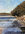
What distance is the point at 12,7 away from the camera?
1.21 metres

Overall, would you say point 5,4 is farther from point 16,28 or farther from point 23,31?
point 23,31

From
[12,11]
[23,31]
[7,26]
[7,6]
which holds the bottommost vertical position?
[23,31]

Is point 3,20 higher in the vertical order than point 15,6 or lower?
lower

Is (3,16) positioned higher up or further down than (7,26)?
higher up

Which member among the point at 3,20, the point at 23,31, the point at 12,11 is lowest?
the point at 23,31

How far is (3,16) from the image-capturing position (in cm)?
119

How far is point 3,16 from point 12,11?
7.1 inches

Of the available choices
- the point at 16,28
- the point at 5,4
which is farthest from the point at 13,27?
the point at 5,4

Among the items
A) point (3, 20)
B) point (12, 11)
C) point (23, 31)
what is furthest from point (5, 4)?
point (23, 31)

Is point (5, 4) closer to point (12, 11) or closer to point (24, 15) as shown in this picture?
point (12, 11)

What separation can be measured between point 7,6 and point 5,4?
50 millimetres

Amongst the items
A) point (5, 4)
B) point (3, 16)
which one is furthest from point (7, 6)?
point (3, 16)

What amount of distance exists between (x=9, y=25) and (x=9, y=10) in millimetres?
263

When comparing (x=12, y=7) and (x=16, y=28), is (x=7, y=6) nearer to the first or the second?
(x=12, y=7)
